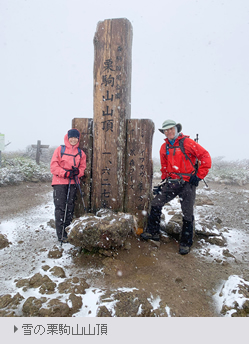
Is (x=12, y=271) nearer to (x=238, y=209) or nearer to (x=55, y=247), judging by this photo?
(x=55, y=247)

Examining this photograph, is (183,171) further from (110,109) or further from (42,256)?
(42,256)

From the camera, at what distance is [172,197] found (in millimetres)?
4043

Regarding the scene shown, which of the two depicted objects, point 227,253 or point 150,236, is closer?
point 227,253

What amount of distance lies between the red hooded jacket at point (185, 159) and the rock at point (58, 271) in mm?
2522

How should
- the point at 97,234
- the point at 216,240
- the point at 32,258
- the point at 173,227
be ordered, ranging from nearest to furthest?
the point at 97,234 → the point at 32,258 → the point at 216,240 → the point at 173,227

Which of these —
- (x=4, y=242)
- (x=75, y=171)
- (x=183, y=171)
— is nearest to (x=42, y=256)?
(x=4, y=242)

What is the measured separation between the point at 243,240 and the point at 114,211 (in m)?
3.02

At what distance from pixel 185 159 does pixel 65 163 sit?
2314 millimetres

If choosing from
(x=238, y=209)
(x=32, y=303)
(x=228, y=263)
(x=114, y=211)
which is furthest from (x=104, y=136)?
(x=238, y=209)

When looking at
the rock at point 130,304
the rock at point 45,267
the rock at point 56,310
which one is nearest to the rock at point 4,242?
the rock at point 45,267

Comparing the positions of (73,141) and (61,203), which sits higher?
(73,141)

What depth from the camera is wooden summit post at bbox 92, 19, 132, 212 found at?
4.02 meters

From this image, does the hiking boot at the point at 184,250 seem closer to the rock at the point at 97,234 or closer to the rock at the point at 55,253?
the rock at the point at 97,234

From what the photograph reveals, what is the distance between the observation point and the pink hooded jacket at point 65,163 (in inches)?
155
